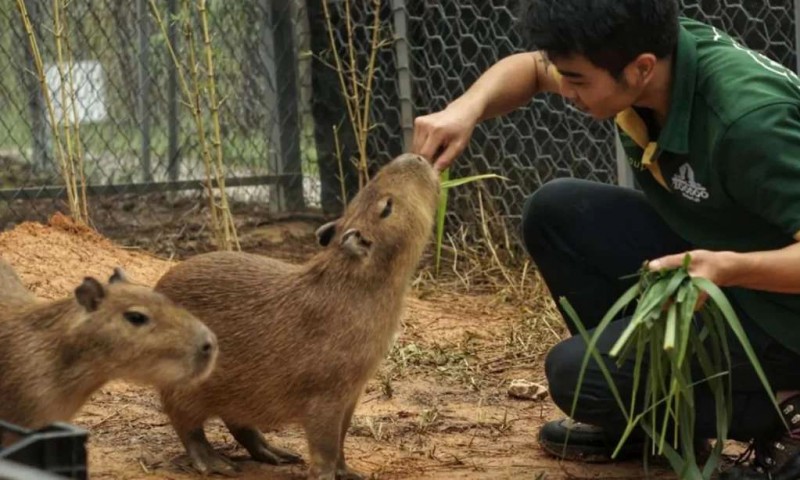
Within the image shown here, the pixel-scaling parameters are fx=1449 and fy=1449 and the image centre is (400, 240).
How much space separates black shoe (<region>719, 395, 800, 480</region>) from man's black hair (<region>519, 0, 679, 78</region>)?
1.06 m

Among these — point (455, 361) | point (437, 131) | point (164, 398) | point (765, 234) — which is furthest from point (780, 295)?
point (455, 361)

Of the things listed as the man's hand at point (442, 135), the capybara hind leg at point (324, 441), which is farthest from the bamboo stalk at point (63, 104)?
the capybara hind leg at point (324, 441)

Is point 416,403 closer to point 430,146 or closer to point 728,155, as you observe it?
point 430,146

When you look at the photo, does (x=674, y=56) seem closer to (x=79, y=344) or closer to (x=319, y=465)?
(x=319, y=465)

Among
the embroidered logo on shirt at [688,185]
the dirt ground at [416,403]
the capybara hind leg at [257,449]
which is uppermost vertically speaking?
the embroidered logo on shirt at [688,185]

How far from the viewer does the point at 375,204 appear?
3990mm

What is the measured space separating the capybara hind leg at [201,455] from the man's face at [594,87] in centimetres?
142

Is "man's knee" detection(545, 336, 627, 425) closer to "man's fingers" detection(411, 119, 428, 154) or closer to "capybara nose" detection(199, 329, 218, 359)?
"man's fingers" detection(411, 119, 428, 154)

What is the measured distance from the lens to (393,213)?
398 cm

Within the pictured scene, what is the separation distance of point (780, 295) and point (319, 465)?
1.28 m

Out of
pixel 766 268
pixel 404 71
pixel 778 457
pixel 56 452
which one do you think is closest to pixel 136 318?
pixel 56 452

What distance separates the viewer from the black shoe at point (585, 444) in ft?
14.4

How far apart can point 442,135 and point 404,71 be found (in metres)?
3.97

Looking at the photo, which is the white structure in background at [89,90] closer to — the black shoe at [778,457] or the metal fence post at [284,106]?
the metal fence post at [284,106]
